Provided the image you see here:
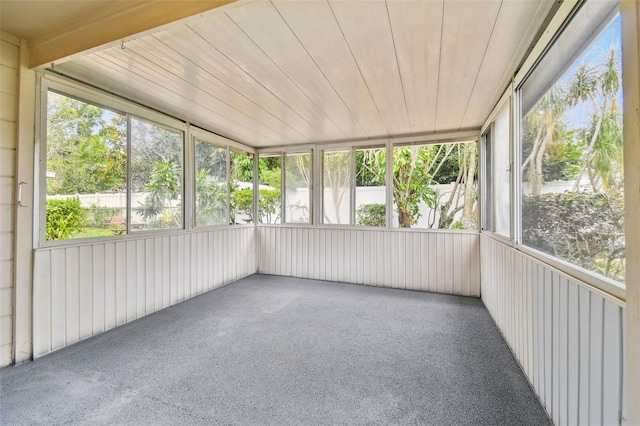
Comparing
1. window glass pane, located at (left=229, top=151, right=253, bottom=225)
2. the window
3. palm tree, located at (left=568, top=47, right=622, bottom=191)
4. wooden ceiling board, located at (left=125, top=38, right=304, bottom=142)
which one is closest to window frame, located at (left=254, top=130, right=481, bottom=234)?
window glass pane, located at (left=229, top=151, right=253, bottom=225)

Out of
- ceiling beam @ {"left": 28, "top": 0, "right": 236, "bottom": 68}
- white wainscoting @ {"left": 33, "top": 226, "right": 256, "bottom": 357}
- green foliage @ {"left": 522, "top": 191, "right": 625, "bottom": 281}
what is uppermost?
ceiling beam @ {"left": 28, "top": 0, "right": 236, "bottom": 68}

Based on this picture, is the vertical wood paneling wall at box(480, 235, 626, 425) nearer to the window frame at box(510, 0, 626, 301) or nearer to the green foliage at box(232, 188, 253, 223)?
the window frame at box(510, 0, 626, 301)

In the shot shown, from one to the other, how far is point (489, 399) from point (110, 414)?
223 cm

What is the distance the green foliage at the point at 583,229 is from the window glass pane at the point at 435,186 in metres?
2.22

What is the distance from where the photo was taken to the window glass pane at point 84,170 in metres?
2.22

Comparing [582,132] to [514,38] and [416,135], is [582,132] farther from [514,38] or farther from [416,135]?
[416,135]

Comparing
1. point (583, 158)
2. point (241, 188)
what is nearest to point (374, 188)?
point (241, 188)

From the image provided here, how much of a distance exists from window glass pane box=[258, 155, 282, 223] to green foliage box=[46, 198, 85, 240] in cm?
284

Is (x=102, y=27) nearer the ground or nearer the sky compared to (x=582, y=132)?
nearer the sky

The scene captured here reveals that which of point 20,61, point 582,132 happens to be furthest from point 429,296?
point 20,61

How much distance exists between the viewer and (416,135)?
406 centimetres

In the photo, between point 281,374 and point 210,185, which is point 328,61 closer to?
point 281,374

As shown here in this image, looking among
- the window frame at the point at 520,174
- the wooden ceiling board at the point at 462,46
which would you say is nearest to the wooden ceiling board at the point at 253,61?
the wooden ceiling board at the point at 462,46

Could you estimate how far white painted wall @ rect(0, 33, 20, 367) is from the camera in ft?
6.27
